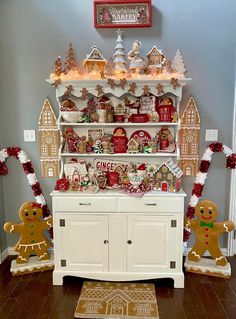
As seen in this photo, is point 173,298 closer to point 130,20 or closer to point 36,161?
point 36,161

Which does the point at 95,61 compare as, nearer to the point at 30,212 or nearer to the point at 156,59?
the point at 156,59

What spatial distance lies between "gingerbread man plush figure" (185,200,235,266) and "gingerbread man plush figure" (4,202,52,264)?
4.38 feet

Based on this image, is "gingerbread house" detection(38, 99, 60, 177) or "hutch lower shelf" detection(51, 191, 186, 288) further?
"gingerbread house" detection(38, 99, 60, 177)

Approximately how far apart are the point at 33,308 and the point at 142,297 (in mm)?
829

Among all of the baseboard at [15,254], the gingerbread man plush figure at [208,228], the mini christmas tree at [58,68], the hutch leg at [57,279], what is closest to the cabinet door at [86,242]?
the hutch leg at [57,279]

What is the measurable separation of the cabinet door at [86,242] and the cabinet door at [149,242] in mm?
216

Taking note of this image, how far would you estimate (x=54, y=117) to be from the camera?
2.79 metres

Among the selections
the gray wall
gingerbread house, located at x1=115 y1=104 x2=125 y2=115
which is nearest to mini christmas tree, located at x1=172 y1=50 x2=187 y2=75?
the gray wall

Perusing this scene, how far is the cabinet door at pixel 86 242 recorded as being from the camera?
7.98ft

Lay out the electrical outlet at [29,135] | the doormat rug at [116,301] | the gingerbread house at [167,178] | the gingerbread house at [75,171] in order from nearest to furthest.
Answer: the doormat rug at [116,301]
the gingerbread house at [167,178]
the gingerbread house at [75,171]
the electrical outlet at [29,135]

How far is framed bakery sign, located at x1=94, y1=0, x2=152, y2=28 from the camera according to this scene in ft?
8.56

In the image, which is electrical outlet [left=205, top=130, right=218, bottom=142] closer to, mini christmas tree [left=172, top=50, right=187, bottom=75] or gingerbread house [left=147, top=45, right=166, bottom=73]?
mini christmas tree [left=172, top=50, right=187, bottom=75]

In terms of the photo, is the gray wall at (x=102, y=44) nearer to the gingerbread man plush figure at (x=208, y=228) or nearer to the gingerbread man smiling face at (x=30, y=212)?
the gingerbread man plush figure at (x=208, y=228)

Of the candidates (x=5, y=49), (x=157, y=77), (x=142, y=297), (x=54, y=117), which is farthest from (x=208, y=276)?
(x=5, y=49)
